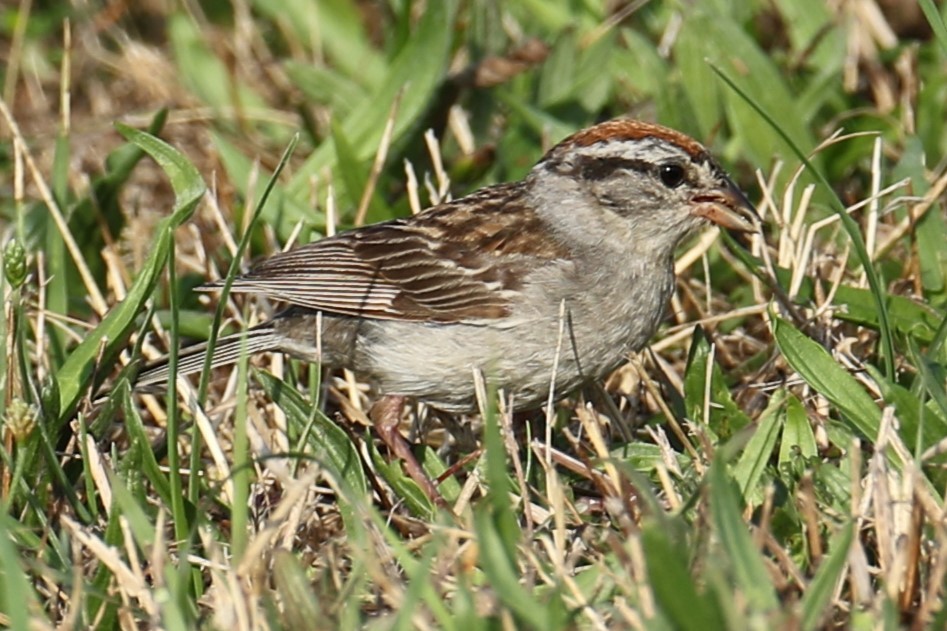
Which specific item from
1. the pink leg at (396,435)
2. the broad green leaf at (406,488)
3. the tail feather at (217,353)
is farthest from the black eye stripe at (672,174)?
the tail feather at (217,353)

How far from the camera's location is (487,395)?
4.52 metres

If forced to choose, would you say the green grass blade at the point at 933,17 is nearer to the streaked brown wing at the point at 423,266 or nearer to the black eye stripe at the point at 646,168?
the black eye stripe at the point at 646,168

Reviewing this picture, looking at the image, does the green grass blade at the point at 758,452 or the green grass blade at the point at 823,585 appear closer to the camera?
the green grass blade at the point at 823,585

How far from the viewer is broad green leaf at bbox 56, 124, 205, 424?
4.43m

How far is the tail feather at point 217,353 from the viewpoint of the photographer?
478cm

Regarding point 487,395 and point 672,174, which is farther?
point 672,174

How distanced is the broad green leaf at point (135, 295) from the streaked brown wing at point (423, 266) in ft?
1.21

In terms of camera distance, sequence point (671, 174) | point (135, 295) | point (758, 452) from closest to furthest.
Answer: point (758, 452) < point (135, 295) < point (671, 174)

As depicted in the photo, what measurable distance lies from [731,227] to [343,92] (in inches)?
100

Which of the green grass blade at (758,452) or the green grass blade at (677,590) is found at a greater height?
the green grass blade at (677,590)

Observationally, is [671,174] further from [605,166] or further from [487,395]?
[487,395]

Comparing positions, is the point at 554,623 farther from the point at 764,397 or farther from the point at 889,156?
the point at 889,156

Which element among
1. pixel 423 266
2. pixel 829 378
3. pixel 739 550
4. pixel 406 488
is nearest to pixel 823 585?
pixel 739 550

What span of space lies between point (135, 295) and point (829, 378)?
1.91m
